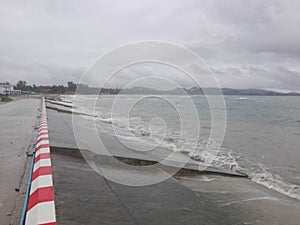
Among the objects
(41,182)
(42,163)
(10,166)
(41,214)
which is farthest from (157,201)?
(10,166)

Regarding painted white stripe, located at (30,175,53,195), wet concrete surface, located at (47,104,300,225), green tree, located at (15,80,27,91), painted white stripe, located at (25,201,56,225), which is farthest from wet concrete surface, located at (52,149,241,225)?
green tree, located at (15,80,27,91)

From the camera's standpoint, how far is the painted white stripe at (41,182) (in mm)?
3573

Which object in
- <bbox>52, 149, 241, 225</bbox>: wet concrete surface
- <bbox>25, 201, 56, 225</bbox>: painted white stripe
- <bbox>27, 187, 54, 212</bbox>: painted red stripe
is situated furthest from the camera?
<bbox>52, 149, 241, 225</bbox>: wet concrete surface

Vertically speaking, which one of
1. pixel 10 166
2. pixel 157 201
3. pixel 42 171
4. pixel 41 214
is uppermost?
pixel 42 171

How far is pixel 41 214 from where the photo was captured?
9.43ft

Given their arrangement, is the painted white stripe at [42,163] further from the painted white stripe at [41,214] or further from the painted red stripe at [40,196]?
the painted white stripe at [41,214]

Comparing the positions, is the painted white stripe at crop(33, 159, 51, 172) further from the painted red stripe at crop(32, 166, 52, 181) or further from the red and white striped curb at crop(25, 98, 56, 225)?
the painted red stripe at crop(32, 166, 52, 181)

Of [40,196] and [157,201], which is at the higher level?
[40,196]

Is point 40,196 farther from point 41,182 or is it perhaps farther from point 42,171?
point 42,171

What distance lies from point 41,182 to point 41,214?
0.90m

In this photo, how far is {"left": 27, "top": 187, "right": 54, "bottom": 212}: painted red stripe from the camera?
3156 millimetres

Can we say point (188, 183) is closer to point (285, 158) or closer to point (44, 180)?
point (44, 180)

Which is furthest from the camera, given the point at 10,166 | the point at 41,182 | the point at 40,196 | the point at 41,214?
the point at 10,166

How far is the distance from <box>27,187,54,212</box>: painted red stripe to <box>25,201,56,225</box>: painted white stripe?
9cm
